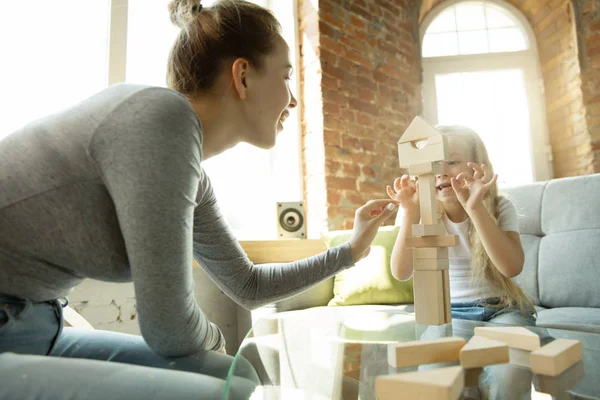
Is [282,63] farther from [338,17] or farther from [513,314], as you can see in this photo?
[338,17]

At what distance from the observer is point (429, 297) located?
91cm

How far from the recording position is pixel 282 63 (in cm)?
109

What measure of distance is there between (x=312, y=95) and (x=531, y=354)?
105 inches

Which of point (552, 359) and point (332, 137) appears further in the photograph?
point (332, 137)

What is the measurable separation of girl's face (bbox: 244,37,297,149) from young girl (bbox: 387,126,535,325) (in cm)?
38

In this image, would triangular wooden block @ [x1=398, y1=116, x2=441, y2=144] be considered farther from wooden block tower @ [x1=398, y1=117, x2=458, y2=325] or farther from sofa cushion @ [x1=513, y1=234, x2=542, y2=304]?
sofa cushion @ [x1=513, y1=234, x2=542, y2=304]

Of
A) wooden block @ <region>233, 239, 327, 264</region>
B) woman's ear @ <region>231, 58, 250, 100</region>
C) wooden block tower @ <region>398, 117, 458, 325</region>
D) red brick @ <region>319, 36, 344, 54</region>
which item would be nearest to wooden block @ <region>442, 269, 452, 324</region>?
wooden block tower @ <region>398, 117, 458, 325</region>

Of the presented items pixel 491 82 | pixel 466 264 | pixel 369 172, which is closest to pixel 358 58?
pixel 369 172

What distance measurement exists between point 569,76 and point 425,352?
3.49 m

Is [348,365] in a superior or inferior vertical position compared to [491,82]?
inferior

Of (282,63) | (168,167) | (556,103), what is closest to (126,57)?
(282,63)

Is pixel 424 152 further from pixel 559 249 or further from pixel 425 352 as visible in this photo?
pixel 559 249

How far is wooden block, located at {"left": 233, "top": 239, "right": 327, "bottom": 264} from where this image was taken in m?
2.38

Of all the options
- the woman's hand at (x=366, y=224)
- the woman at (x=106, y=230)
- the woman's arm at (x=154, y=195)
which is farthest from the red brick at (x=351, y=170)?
the woman's arm at (x=154, y=195)
